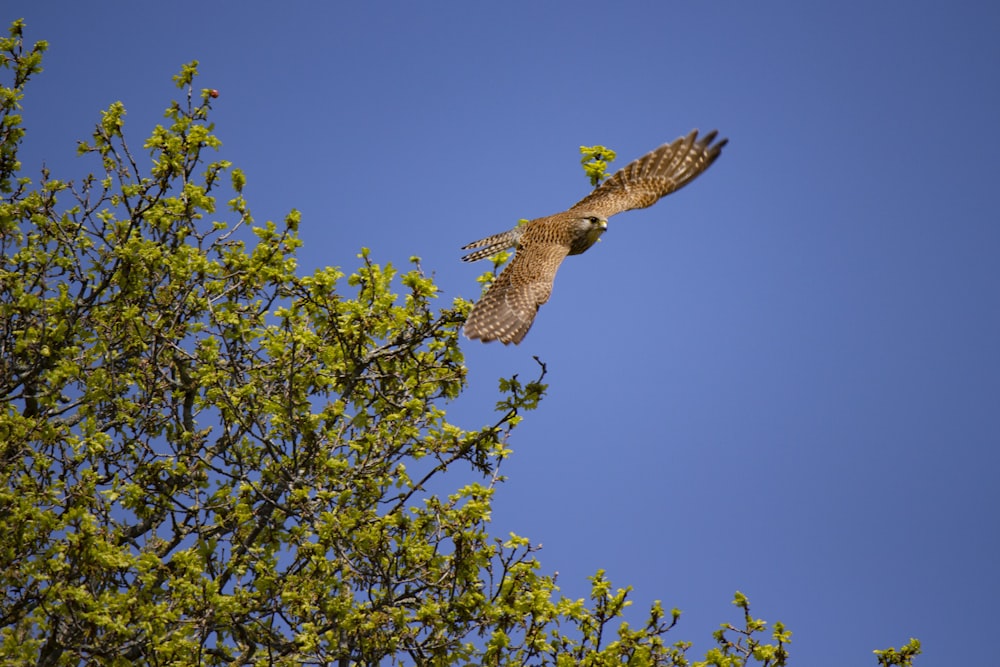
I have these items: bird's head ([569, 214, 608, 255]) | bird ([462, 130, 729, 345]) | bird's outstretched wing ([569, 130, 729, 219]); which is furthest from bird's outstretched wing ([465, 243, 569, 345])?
bird's outstretched wing ([569, 130, 729, 219])

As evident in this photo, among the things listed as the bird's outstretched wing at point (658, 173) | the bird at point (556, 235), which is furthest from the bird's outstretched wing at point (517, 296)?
the bird's outstretched wing at point (658, 173)

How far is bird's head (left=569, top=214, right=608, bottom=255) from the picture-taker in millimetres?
12992

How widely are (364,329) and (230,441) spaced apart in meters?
1.89

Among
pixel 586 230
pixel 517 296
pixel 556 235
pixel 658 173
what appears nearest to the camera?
pixel 517 296

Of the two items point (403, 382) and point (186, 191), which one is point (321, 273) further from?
point (186, 191)

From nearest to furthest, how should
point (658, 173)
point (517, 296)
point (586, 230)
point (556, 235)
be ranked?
point (517, 296) < point (556, 235) < point (586, 230) < point (658, 173)

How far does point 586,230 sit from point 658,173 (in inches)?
110

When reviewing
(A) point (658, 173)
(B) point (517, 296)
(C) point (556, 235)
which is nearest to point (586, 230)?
(C) point (556, 235)

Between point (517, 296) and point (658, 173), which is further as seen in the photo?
point (658, 173)

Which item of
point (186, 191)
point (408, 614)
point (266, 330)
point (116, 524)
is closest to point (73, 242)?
point (186, 191)

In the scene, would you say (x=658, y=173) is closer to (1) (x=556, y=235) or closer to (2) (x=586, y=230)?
(2) (x=586, y=230)

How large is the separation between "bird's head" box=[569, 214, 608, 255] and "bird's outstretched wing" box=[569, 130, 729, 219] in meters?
1.11

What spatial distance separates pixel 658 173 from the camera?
15305 millimetres

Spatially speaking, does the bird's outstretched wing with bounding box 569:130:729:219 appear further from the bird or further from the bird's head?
the bird's head
